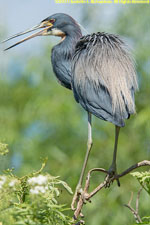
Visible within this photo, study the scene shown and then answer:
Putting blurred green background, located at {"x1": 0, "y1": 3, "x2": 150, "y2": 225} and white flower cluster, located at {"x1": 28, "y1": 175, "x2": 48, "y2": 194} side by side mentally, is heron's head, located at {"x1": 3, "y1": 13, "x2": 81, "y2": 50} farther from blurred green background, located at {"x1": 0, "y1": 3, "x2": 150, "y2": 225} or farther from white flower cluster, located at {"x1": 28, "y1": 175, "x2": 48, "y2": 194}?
blurred green background, located at {"x1": 0, "y1": 3, "x2": 150, "y2": 225}

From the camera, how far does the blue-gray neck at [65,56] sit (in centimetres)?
289

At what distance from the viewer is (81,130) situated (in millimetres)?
7301

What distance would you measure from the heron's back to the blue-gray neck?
0.69 ft

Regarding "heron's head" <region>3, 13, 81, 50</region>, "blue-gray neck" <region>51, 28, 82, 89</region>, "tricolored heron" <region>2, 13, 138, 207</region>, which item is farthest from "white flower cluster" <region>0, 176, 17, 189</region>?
"heron's head" <region>3, 13, 81, 50</region>

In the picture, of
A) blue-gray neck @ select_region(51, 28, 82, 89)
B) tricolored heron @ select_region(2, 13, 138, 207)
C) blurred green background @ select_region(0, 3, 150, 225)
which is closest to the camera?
tricolored heron @ select_region(2, 13, 138, 207)

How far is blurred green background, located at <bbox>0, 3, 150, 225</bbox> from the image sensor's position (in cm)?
649

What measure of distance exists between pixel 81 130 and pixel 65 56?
4.43m

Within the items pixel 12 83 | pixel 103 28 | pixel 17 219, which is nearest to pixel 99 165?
pixel 103 28

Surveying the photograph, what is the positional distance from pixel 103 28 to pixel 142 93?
1.18m

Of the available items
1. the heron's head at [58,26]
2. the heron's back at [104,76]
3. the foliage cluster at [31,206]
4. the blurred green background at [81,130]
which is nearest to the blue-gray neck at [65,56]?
the heron's head at [58,26]

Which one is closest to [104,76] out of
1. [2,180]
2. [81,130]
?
[2,180]

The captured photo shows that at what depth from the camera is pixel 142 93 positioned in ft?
24.3

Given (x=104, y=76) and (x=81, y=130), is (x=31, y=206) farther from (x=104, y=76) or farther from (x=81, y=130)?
(x=81, y=130)

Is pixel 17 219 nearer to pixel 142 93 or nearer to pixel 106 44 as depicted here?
pixel 106 44
